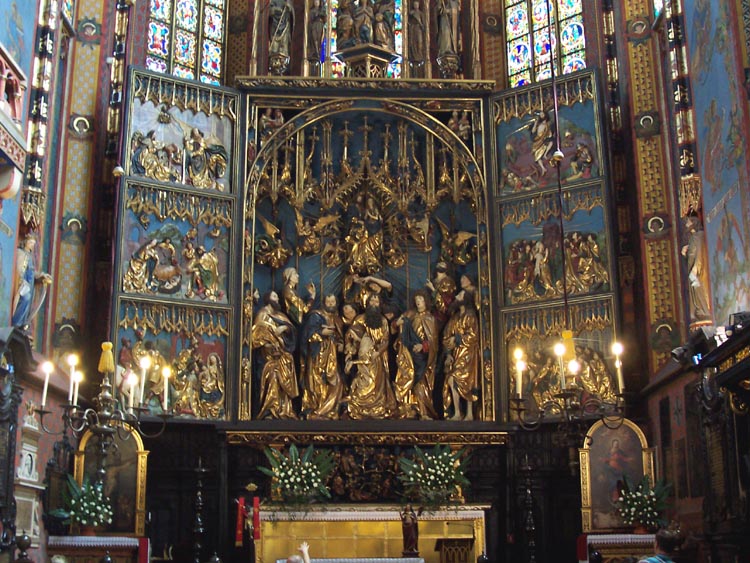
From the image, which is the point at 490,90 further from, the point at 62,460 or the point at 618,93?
the point at 62,460

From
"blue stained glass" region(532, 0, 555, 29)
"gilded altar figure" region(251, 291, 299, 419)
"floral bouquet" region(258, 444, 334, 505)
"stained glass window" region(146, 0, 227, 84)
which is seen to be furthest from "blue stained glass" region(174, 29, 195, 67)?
"floral bouquet" region(258, 444, 334, 505)

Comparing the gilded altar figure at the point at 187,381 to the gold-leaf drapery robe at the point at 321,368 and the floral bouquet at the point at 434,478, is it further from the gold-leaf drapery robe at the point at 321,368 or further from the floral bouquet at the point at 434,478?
the floral bouquet at the point at 434,478

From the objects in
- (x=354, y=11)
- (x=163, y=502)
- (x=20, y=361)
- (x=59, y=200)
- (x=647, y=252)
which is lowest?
(x=163, y=502)

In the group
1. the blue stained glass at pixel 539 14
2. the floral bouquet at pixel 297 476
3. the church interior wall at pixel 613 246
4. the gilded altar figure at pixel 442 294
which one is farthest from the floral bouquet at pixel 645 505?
the blue stained glass at pixel 539 14

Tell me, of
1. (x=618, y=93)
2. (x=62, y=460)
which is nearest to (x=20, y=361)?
(x=62, y=460)

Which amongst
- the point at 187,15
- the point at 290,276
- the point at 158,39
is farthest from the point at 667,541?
the point at 187,15

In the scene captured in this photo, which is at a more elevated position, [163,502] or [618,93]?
[618,93]

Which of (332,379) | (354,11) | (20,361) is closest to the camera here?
(20,361)

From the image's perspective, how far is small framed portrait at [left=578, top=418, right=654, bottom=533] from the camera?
1809 cm

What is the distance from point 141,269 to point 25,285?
4.07m

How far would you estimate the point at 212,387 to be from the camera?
65.0 feet

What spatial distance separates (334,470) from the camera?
19.7m

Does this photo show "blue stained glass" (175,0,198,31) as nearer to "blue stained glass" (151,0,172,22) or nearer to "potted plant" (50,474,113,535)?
"blue stained glass" (151,0,172,22)

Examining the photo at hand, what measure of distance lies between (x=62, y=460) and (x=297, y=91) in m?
8.80
